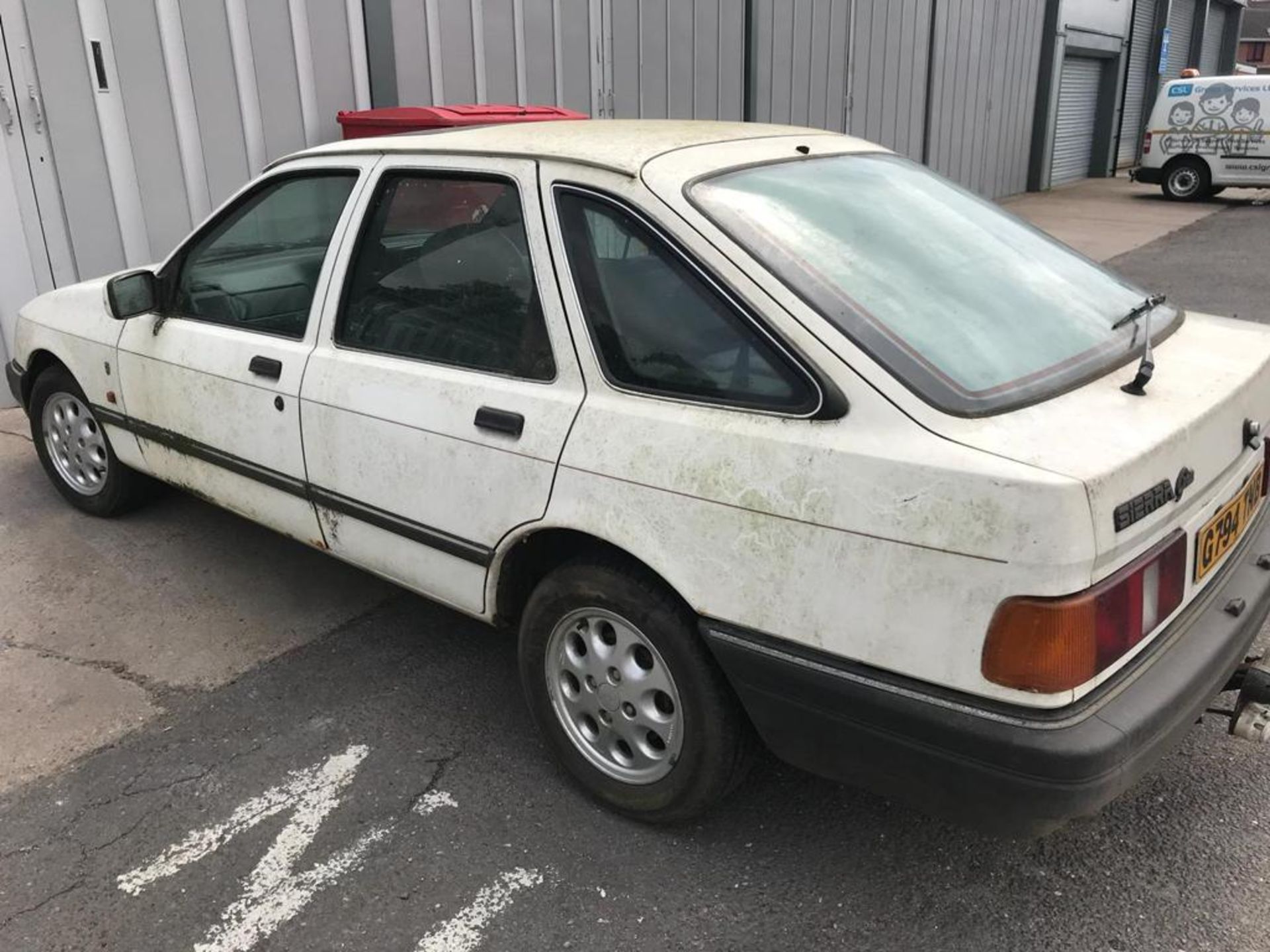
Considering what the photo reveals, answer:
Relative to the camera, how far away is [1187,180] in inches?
660

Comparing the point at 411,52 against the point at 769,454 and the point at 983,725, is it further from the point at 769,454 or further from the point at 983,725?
the point at 983,725

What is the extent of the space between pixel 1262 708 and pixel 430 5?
23.3 feet

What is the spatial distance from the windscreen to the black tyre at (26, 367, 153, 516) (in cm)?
313

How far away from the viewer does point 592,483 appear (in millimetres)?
2443

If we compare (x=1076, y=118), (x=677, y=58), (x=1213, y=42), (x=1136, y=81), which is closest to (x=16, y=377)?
(x=677, y=58)

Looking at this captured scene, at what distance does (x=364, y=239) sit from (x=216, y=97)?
14.2 feet

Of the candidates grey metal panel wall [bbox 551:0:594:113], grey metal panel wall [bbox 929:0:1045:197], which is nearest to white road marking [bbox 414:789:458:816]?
grey metal panel wall [bbox 551:0:594:113]

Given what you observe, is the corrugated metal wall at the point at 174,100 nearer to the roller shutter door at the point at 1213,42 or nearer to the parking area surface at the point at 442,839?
the parking area surface at the point at 442,839

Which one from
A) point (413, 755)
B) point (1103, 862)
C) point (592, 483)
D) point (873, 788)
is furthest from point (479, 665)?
point (1103, 862)

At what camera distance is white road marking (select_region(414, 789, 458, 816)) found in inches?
109

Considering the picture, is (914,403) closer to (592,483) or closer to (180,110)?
(592,483)

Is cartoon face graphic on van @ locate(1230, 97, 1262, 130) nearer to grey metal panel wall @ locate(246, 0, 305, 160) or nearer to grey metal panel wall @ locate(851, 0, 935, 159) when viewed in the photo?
grey metal panel wall @ locate(851, 0, 935, 159)

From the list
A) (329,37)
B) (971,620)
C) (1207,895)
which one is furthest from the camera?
(329,37)

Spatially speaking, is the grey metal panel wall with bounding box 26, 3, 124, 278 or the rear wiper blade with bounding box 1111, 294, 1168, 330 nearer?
the rear wiper blade with bounding box 1111, 294, 1168, 330
